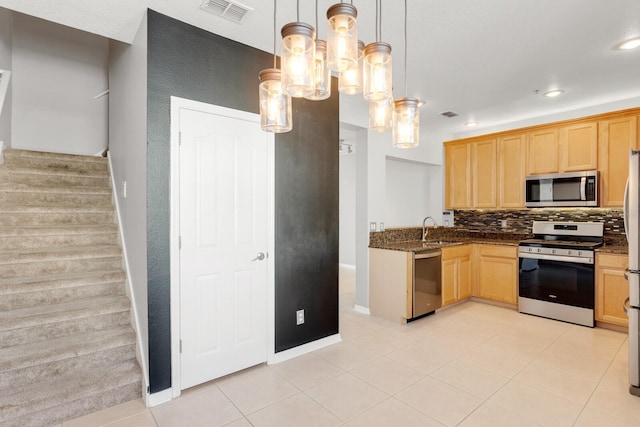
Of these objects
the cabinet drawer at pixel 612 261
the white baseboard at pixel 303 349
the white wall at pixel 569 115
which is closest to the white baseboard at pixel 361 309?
the white baseboard at pixel 303 349

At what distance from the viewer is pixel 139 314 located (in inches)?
98.5

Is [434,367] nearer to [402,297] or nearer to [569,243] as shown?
[402,297]

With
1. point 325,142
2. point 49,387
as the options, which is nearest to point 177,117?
point 325,142

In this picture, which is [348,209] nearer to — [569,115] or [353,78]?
[569,115]

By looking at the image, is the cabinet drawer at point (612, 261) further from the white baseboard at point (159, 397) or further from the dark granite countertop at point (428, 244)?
the white baseboard at point (159, 397)

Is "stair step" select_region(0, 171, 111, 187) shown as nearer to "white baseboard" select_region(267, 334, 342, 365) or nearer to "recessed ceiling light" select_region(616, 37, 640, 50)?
"white baseboard" select_region(267, 334, 342, 365)

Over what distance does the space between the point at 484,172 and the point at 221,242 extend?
4.09 metres

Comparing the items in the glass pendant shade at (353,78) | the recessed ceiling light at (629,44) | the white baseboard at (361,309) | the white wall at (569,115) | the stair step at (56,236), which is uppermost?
the recessed ceiling light at (629,44)

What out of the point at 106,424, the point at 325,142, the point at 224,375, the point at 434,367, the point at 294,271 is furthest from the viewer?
the point at 325,142

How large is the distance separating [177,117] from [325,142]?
138cm

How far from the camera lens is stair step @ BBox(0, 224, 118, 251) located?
9.60 ft

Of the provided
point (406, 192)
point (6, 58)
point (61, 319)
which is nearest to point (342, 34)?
point (61, 319)

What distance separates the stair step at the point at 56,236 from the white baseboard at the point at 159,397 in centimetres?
169

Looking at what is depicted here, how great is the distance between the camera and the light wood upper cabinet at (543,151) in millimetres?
4316
